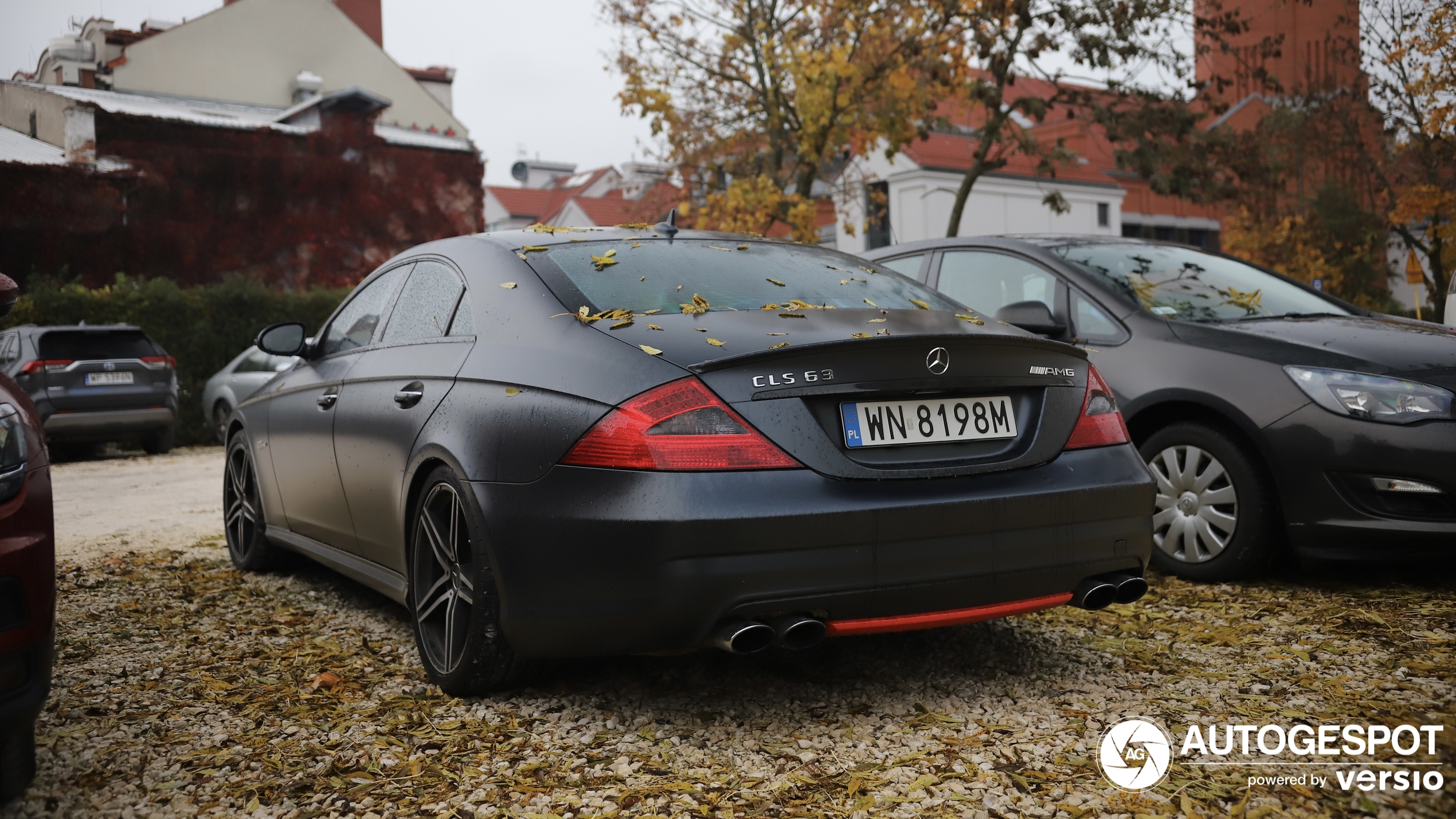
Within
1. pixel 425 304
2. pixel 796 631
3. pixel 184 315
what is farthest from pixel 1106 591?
pixel 184 315

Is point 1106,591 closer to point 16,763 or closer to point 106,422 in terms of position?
point 16,763

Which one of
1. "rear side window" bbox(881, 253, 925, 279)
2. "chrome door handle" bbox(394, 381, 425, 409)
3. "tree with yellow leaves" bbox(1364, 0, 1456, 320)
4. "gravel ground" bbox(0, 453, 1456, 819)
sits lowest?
"gravel ground" bbox(0, 453, 1456, 819)

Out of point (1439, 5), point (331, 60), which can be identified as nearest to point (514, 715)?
point (1439, 5)

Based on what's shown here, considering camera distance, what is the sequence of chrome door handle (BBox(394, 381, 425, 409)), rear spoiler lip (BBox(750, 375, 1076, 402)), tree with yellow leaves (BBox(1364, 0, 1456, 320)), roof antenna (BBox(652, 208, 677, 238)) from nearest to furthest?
1. rear spoiler lip (BBox(750, 375, 1076, 402))
2. chrome door handle (BBox(394, 381, 425, 409))
3. roof antenna (BBox(652, 208, 677, 238))
4. tree with yellow leaves (BBox(1364, 0, 1456, 320))

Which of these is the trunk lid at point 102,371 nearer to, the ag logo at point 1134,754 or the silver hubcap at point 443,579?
the silver hubcap at point 443,579

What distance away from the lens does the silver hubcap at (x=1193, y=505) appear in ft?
16.1

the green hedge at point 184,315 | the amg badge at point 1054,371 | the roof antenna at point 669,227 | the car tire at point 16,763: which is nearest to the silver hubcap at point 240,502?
the roof antenna at point 669,227

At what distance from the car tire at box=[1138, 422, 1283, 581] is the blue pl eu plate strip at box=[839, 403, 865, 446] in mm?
2020

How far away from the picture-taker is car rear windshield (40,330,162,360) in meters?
15.1

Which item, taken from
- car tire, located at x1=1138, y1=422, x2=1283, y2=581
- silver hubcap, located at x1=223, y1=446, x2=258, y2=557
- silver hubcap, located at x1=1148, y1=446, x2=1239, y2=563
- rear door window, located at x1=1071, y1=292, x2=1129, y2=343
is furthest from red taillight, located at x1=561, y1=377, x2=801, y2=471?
silver hubcap, located at x1=223, y1=446, x2=258, y2=557

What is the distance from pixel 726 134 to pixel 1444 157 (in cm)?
1211

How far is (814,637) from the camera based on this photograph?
9.91 ft

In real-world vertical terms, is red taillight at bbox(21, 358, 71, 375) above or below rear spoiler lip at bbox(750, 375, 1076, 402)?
below

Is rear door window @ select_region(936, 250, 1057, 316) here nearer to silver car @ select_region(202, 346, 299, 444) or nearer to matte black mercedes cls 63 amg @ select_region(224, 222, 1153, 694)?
matte black mercedes cls 63 amg @ select_region(224, 222, 1153, 694)
